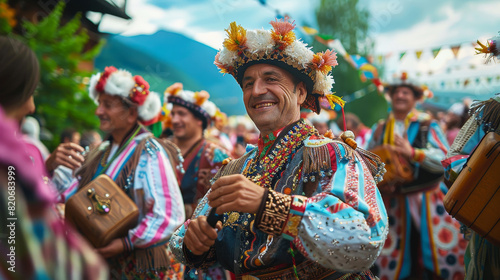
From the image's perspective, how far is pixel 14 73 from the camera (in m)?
1.52

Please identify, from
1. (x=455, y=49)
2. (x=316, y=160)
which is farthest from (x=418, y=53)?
(x=316, y=160)

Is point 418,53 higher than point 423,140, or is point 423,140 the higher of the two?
point 418,53

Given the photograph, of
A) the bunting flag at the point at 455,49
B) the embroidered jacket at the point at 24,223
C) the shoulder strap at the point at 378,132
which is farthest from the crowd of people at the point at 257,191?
the bunting flag at the point at 455,49

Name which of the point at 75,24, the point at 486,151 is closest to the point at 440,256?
the point at 486,151

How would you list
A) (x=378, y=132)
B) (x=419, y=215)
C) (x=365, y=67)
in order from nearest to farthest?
(x=419, y=215)
(x=378, y=132)
(x=365, y=67)

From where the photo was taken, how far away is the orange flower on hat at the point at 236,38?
2465 millimetres

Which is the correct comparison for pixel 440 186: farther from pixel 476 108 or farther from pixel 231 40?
pixel 231 40

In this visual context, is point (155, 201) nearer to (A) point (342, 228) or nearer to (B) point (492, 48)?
(A) point (342, 228)

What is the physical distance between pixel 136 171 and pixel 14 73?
219cm

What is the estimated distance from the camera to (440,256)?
5.10 m

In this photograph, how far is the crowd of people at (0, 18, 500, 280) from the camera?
1.00 m

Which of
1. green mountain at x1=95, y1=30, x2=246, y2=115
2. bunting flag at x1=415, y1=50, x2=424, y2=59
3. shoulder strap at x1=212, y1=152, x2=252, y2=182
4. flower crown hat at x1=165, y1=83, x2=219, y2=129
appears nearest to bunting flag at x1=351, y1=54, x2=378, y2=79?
bunting flag at x1=415, y1=50, x2=424, y2=59

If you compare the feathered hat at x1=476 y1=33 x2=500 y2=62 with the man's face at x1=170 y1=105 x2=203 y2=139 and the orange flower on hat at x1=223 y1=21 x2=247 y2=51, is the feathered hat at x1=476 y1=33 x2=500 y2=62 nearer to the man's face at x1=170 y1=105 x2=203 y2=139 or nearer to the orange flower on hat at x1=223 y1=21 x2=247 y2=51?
the orange flower on hat at x1=223 y1=21 x2=247 y2=51

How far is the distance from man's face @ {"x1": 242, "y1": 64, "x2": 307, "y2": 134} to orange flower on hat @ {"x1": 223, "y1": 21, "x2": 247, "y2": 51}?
5.4 inches
